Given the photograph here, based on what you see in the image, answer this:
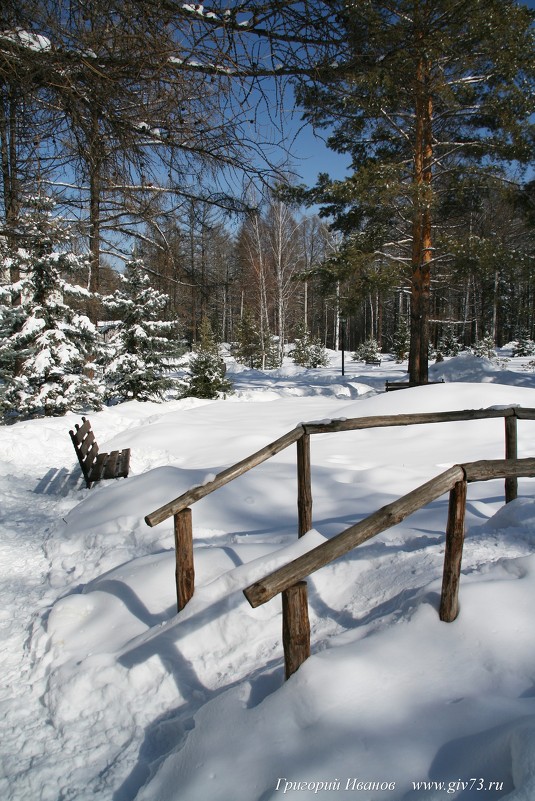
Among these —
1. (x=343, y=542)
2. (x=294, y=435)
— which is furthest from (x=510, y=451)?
(x=343, y=542)

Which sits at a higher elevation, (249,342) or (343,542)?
(249,342)

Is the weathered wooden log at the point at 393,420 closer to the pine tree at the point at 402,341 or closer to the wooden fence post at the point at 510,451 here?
the wooden fence post at the point at 510,451

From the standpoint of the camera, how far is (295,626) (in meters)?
2.08

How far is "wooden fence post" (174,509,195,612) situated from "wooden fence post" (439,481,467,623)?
5.52 ft

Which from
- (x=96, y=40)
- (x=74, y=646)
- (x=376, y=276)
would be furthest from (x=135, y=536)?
(x=376, y=276)

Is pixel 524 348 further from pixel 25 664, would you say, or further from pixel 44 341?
pixel 25 664

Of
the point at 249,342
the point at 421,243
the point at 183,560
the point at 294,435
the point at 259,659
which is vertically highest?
the point at 421,243

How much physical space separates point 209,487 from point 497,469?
184cm

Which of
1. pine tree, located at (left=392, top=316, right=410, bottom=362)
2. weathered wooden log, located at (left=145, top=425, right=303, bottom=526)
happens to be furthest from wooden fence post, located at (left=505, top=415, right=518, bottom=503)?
pine tree, located at (left=392, top=316, right=410, bottom=362)

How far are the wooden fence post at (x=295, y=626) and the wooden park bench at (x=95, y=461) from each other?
5612 millimetres

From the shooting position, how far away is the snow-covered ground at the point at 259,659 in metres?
1.71

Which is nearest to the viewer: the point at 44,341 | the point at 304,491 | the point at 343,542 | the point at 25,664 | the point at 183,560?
the point at 343,542

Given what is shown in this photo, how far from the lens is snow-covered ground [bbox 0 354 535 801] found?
5.59 ft

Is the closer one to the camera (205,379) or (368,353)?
(205,379)
